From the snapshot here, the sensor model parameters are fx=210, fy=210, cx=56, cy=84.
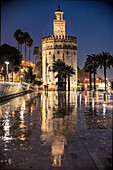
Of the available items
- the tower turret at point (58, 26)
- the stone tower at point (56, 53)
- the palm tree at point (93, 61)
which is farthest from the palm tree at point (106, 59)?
the tower turret at point (58, 26)

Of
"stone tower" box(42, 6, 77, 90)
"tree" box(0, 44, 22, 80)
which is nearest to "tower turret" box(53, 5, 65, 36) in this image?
"stone tower" box(42, 6, 77, 90)

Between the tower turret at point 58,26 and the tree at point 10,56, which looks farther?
the tower turret at point 58,26

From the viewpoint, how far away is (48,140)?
6293mm

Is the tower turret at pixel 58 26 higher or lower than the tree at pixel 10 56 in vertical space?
higher

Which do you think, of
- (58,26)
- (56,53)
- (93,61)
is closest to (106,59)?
(93,61)

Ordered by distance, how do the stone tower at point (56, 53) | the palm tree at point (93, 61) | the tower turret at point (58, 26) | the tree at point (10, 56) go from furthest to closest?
the tower turret at point (58, 26) → the stone tower at point (56, 53) → the palm tree at point (93, 61) → the tree at point (10, 56)

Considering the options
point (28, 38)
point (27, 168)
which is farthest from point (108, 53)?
point (27, 168)

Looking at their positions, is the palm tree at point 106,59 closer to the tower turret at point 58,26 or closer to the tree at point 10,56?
the tree at point 10,56

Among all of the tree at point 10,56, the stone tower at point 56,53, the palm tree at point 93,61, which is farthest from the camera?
the stone tower at point 56,53

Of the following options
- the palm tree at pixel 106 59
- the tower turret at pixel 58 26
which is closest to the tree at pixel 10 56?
the palm tree at pixel 106 59

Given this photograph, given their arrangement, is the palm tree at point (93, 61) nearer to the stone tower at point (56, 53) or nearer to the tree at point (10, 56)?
the stone tower at point (56, 53)

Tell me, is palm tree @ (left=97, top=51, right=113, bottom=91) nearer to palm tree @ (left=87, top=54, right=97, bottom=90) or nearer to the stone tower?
palm tree @ (left=87, top=54, right=97, bottom=90)

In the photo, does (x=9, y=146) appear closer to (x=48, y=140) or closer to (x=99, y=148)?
(x=48, y=140)

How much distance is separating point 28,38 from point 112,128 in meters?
69.1
